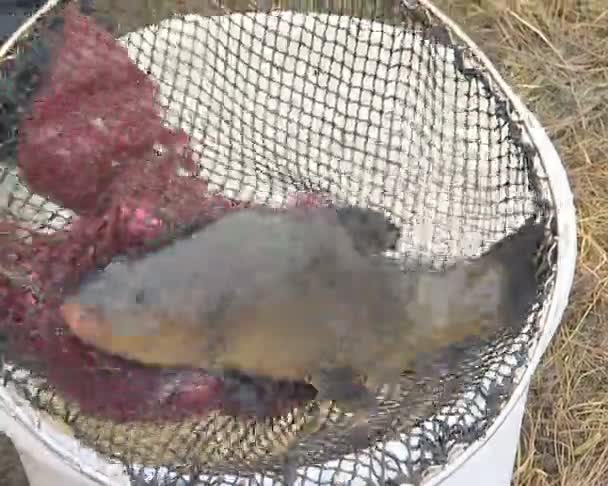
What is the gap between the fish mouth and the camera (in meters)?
0.60

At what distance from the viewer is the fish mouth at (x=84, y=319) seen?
23.6 inches

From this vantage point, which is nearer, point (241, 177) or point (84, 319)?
point (84, 319)

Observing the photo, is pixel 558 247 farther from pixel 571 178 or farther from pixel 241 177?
pixel 571 178

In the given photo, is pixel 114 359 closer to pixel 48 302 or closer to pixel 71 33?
pixel 48 302

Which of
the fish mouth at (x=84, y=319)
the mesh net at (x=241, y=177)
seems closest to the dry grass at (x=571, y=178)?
the mesh net at (x=241, y=177)

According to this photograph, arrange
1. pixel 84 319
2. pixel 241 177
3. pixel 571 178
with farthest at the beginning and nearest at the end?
1. pixel 571 178
2. pixel 241 177
3. pixel 84 319

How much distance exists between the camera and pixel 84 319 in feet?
1.97

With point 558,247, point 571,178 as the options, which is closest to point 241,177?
point 558,247

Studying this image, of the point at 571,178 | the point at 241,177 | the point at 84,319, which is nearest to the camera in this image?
the point at 84,319

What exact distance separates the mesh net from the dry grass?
275mm

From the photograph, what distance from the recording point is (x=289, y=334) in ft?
2.06

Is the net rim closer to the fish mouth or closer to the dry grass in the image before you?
the fish mouth

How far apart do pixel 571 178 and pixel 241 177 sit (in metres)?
0.42

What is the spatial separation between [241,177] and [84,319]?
265mm
